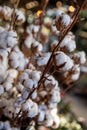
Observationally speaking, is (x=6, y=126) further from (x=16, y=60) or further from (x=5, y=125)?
(x=16, y=60)

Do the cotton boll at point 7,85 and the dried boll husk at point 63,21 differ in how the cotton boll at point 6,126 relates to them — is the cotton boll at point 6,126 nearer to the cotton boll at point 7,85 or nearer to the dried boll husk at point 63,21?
the cotton boll at point 7,85

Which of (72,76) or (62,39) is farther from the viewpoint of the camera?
(72,76)

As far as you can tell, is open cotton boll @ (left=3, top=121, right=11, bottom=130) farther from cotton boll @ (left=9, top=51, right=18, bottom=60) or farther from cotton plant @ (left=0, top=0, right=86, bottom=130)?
cotton boll @ (left=9, top=51, right=18, bottom=60)

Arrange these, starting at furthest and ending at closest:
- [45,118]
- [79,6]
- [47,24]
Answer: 1. [47,24]
2. [45,118]
3. [79,6]

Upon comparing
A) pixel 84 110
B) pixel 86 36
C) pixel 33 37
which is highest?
pixel 33 37

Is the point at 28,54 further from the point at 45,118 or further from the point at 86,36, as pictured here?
the point at 86,36

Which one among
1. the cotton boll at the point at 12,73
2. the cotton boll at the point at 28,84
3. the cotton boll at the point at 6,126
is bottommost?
the cotton boll at the point at 6,126

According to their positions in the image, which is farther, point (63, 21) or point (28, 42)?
point (28, 42)

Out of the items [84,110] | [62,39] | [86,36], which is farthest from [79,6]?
[84,110]

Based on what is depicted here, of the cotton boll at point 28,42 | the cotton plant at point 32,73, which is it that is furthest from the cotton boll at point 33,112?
the cotton boll at point 28,42

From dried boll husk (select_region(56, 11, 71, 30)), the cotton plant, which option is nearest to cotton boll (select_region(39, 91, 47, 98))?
the cotton plant

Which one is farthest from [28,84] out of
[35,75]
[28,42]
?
[28,42]
